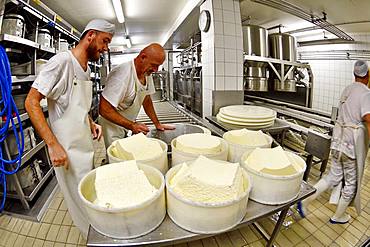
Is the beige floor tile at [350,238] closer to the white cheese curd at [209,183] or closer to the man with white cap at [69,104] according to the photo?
the white cheese curd at [209,183]

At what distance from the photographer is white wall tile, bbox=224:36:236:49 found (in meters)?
2.34

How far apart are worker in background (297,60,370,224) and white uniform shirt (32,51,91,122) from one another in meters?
2.11

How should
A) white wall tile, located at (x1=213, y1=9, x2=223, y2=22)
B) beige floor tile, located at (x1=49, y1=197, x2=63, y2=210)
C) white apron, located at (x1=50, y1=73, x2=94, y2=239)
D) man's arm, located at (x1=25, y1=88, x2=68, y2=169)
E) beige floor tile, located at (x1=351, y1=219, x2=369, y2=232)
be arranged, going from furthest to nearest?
white wall tile, located at (x1=213, y1=9, x2=223, y2=22), beige floor tile, located at (x1=49, y1=197, x2=63, y2=210), beige floor tile, located at (x1=351, y1=219, x2=369, y2=232), white apron, located at (x1=50, y1=73, x2=94, y2=239), man's arm, located at (x1=25, y1=88, x2=68, y2=169)

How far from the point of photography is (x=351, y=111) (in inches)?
68.7

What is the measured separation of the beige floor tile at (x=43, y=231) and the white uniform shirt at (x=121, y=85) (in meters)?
1.30

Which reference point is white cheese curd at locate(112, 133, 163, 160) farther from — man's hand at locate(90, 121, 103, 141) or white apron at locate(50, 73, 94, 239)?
man's hand at locate(90, 121, 103, 141)

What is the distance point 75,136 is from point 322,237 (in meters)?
2.05

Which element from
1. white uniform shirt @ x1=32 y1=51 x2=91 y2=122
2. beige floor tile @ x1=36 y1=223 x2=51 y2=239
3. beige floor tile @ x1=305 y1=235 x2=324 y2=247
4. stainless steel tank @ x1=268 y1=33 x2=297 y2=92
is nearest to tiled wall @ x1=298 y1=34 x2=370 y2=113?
stainless steel tank @ x1=268 y1=33 x2=297 y2=92

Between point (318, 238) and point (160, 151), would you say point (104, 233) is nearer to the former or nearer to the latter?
point (160, 151)

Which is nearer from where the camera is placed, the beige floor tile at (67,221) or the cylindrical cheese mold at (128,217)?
the cylindrical cheese mold at (128,217)

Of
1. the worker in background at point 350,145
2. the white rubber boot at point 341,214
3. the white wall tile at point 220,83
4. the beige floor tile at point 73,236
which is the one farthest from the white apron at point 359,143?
the beige floor tile at point 73,236

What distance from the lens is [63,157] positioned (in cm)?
95

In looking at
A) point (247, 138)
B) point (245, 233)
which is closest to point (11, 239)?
point (245, 233)

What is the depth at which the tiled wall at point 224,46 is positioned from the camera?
2305 mm
